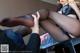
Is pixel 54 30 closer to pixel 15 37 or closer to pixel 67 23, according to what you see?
pixel 67 23

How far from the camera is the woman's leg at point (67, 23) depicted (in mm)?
1324

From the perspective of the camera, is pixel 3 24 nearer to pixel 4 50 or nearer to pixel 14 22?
pixel 14 22

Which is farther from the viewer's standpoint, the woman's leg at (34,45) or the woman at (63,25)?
the woman at (63,25)

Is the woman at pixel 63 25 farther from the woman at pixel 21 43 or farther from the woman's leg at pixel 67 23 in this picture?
the woman at pixel 21 43

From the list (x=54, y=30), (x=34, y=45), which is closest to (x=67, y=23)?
(x=54, y=30)

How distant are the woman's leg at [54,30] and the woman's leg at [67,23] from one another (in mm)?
72

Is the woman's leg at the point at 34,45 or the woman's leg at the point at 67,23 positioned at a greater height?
the woman's leg at the point at 67,23

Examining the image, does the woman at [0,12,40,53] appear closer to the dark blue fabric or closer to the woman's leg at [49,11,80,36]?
the dark blue fabric

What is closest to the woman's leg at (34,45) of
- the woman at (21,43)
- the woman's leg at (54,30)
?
the woman at (21,43)

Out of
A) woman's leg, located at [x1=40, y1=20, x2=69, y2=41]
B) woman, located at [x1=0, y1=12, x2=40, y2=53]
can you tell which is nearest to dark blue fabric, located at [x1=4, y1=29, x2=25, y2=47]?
woman, located at [x1=0, y1=12, x2=40, y2=53]

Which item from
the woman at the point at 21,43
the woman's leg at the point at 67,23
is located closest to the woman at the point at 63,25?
the woman's leg at the point at 67,23

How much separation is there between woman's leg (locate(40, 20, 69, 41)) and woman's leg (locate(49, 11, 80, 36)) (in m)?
0.07

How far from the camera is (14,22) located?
1.19 metres

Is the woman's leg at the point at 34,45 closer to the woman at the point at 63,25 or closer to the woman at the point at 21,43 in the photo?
the woman at the point at 21,43
